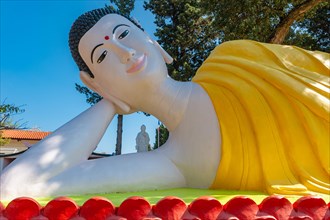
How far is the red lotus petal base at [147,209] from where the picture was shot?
1382 millimetres

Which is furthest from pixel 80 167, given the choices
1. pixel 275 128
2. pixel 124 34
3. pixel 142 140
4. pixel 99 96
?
pixel 99 96

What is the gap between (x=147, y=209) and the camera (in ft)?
4.70

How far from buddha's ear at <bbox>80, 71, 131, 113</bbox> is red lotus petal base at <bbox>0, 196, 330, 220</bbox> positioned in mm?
1521

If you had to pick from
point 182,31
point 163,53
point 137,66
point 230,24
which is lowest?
point 137,66

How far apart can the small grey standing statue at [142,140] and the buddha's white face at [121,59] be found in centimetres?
266

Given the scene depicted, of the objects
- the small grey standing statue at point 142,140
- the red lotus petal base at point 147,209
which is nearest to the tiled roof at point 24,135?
the small grey standing statue at point 142,140

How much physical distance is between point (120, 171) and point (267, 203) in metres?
1.25

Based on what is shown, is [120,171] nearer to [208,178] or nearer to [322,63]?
[208,178]

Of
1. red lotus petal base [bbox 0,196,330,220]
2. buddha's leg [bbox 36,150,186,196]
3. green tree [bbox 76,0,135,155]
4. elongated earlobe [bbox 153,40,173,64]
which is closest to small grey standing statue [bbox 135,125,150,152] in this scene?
elongated earlobe [bbox 153,40,173,64]

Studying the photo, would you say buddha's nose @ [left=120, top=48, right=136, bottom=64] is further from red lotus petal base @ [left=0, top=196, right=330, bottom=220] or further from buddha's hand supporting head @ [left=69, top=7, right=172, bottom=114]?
red lotus petal base @ [left=0, top=196, right=330, bottom=220]

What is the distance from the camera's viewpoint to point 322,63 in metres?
2.72

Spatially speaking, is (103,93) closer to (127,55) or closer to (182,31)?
(127,55)

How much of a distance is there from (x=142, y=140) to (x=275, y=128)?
3.46 metres

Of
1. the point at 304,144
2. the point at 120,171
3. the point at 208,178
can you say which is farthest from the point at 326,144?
the point at 120,171
